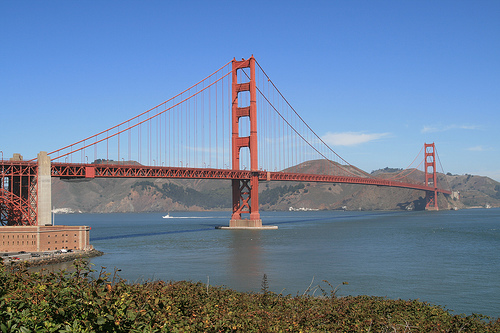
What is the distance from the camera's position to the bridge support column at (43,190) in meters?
46.4

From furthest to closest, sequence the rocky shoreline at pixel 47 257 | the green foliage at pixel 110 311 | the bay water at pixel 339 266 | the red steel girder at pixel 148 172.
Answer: the red steel girder at pixel 148 172 → the rocky shoreline at pixel 47 257 → the bay water at pixel 339 266 → the green foliage at pixel 110 311

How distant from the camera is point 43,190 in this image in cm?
4672

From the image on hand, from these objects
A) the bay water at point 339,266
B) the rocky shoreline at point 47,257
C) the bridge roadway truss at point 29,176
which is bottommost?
the bay water at point 339,266

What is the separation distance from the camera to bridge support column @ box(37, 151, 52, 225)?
4638cm

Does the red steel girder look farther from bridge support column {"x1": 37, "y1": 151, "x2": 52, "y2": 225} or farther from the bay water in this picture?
the bay water

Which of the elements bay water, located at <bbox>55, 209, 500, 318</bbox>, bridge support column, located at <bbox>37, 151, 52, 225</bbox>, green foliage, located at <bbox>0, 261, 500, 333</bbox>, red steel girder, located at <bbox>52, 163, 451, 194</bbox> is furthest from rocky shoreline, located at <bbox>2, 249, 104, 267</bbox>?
green foliage, located at <bbox>0, 261, 500, 333</bbox>

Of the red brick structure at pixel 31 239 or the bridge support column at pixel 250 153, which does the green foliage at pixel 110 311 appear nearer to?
the red brick structure at pixel 31 239

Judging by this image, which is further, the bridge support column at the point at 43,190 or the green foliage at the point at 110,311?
the bridge support column at the point at 43,190

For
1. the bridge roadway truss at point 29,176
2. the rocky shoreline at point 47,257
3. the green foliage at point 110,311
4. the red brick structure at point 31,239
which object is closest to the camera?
the green foliage at point 110,311

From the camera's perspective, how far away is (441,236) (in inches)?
2402

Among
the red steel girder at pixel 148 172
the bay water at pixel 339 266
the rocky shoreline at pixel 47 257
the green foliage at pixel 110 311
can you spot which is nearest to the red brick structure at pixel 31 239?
the rocky shoreline at pixel 47 257

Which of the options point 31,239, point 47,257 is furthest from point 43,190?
point 47,257

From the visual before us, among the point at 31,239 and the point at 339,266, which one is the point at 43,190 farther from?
the point at 339,266

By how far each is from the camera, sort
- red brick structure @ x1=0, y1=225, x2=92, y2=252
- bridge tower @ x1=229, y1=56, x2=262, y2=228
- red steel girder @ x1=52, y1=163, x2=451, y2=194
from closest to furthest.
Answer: red brick structure @ x1=0, y1=225, x2=92, y2=252
red steel girder @ x1=52, y1=163, x2=451, y2=194
bridge tower @ x1=229, y1=56, x2=262, y2=228
